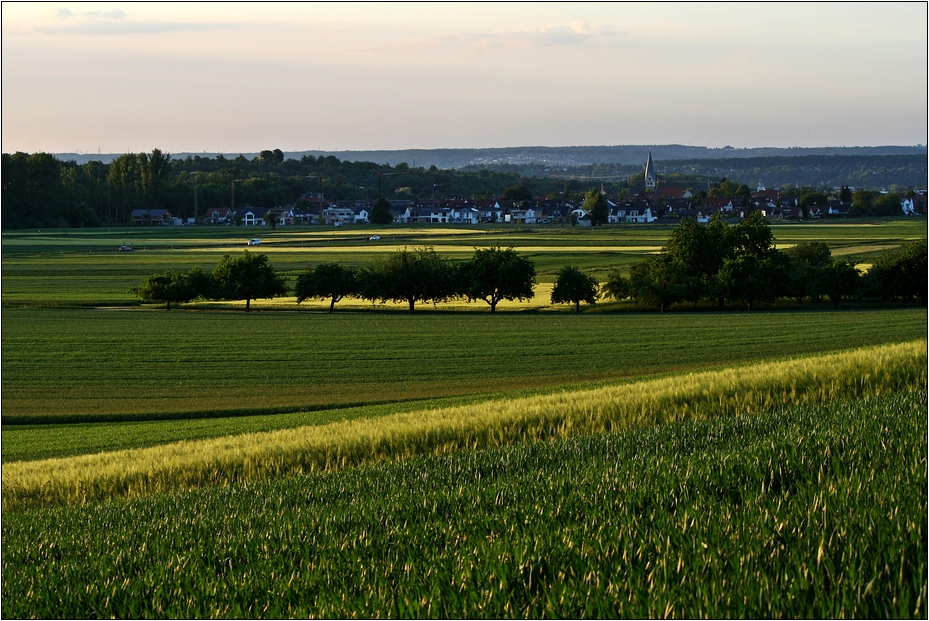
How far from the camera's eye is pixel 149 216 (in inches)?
6831

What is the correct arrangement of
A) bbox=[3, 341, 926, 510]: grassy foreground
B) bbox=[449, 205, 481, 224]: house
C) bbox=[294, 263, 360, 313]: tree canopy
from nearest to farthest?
bbox=[3, 341, 926, 510]: grassy foreground
bbox=[294, 263, 360, 313]: tree canopy
bbox=[449, 205, 481, 224]: house

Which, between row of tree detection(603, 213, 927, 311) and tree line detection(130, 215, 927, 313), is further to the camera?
tree line detection(130, 215, 927, 313)

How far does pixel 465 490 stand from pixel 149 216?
6867 inches

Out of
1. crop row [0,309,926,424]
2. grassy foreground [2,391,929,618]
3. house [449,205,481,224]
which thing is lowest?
crop row [0,309,926,424]

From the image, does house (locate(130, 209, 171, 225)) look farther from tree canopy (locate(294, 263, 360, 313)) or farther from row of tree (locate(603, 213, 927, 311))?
row of tree (locate(603, 213, 927, 311))

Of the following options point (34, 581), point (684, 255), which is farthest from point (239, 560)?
point (684, 255)

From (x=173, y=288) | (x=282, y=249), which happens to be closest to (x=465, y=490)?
(x=173, y=288)

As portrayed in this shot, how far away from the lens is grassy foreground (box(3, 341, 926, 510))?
14.8m

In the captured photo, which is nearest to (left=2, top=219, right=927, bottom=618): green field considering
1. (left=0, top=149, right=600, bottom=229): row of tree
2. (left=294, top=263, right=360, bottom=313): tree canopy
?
(left=294, top=263, right=360, bottom=313): tree canopy

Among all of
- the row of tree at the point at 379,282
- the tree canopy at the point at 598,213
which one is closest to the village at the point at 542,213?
the tree canopy at the point at 598,213

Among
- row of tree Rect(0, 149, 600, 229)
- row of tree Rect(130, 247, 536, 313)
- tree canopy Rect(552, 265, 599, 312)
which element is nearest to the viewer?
tree canopy Rect(552, 265, 599, 312)

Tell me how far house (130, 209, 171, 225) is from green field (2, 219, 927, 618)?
13880 cm

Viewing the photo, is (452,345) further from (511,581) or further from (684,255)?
(511,581)

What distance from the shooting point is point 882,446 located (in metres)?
7.97
